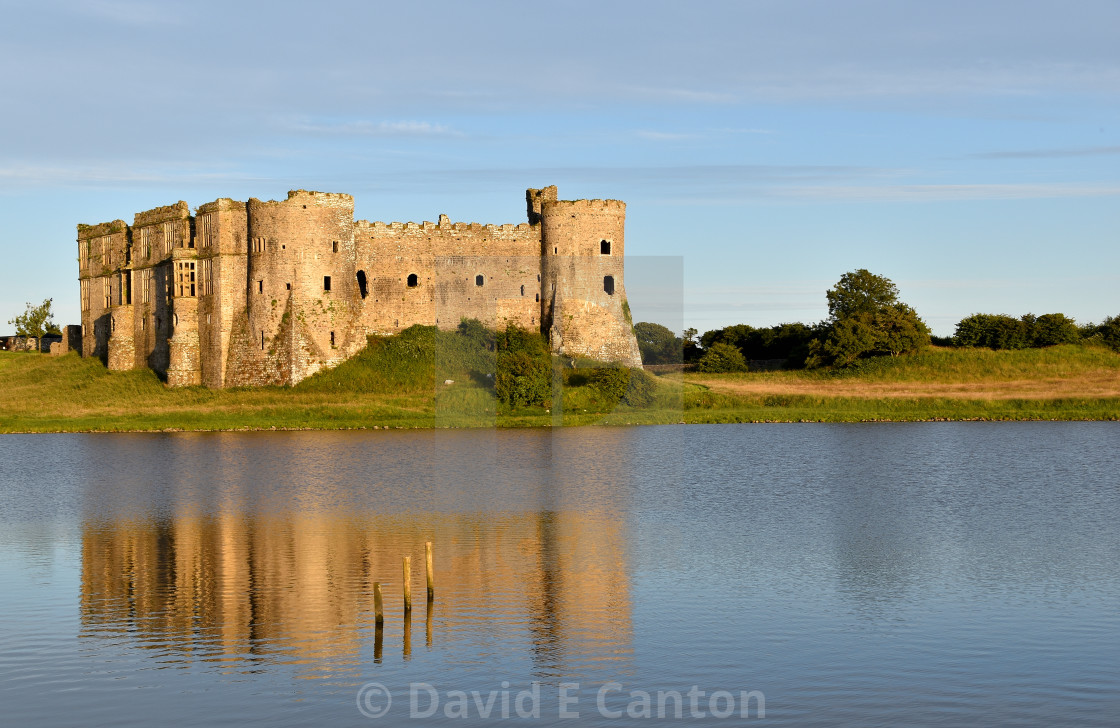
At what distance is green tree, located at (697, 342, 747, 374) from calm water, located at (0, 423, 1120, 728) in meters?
39.0

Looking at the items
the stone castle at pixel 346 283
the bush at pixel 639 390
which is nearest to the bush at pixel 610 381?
the bush at pixel 639 390

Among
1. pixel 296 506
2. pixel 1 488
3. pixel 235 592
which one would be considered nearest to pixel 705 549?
pixel 235 592

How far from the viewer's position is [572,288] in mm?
64062

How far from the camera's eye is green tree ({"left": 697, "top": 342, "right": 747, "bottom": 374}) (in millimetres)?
77875

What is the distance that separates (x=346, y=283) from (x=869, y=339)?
3071 centimetres

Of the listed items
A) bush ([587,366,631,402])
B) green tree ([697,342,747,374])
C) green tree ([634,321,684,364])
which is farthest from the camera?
green tree ([697,342,747,374])

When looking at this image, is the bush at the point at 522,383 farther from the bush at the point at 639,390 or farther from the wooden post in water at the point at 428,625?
the wooden post in water at the point at 428,625

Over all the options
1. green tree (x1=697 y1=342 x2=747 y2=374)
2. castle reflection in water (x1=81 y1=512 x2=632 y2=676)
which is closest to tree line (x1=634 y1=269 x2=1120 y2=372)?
green tree (x1=697 y1=342 x2=747 y2=374)

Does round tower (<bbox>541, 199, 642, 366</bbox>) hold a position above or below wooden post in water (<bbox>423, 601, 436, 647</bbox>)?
above

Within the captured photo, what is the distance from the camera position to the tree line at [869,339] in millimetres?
71125

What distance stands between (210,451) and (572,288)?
76.4ft

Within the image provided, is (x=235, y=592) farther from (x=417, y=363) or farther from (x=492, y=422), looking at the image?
(x=417, y=363)

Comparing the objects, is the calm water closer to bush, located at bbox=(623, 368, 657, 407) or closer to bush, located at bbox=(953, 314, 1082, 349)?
bush, located at bbox=(623, 368, 657, 407)

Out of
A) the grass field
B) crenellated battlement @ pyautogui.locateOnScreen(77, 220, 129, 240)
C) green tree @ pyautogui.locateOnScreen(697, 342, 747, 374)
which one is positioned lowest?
the grass field
